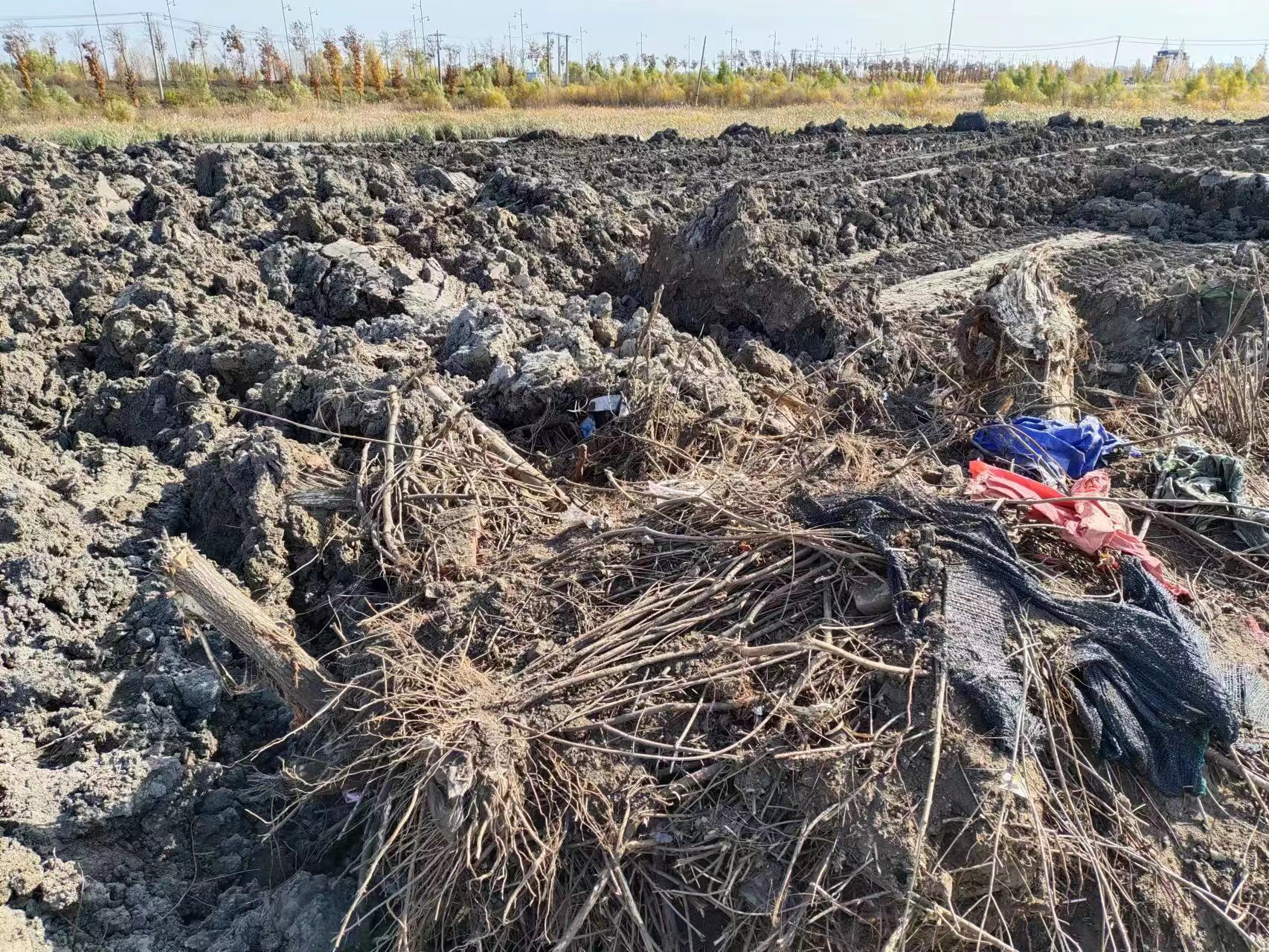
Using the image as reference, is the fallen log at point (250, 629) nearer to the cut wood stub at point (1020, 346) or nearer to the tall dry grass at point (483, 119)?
the cut wood stub at point (1020, 346)

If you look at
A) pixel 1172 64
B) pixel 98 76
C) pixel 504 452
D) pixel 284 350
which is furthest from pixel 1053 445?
pixel 1172 64

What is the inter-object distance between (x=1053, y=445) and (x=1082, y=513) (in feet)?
3.38

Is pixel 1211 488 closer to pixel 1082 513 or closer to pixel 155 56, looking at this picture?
pixel 1082 513

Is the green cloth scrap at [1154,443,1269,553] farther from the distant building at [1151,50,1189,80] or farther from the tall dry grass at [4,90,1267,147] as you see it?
the distant building at [1151,50,1189,80]

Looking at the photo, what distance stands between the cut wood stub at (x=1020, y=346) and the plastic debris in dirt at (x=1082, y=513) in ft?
4.47

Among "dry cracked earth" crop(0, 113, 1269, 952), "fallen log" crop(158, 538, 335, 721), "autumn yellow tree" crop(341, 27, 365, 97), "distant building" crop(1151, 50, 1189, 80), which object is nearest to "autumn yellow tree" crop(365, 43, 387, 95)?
"autumn yellow tree" crop(341, 27, 365, 97)

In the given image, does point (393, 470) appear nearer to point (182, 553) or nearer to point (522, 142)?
point (182, 553)

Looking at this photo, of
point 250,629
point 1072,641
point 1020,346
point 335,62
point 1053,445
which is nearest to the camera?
Answer: point 1072,641

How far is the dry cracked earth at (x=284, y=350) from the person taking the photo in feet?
10.4

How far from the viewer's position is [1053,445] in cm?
448

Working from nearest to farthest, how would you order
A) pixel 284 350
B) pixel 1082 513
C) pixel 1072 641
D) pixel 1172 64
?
pixel 1072 641
pixel 1082 513
pixel 284 350
pixel 1172 64

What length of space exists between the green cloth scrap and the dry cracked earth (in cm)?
166

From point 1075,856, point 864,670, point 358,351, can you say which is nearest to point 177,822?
point 864,670

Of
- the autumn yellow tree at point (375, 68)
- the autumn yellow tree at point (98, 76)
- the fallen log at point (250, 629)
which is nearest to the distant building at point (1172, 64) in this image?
the autumn yellow tree at point (375, 68)
